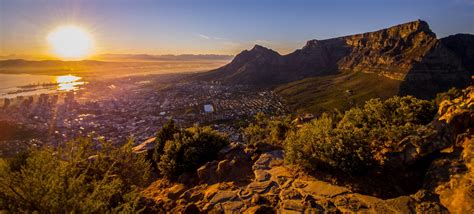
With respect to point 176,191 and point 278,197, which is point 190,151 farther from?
point 278,197

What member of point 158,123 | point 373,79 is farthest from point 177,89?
point 373,79

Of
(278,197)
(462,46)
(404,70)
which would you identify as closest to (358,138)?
(278,197)

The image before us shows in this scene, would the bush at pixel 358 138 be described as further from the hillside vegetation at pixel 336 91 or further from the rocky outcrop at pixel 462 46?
the rocky outcrop at pixel 462 46

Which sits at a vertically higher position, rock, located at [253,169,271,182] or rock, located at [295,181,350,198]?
rock, located at [295,181,350,198]

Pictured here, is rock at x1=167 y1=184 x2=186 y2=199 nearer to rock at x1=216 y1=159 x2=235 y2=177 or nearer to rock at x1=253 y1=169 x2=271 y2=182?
rock at x1=216 y1=159 x2=235 y2=177

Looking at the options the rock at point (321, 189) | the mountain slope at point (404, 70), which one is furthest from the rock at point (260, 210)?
the mountain slope at point (404, 70)

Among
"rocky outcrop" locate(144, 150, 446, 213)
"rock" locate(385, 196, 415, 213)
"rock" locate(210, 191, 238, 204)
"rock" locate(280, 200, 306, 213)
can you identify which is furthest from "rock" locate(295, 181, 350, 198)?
"rock" locate(210, 191, 238, 204)
